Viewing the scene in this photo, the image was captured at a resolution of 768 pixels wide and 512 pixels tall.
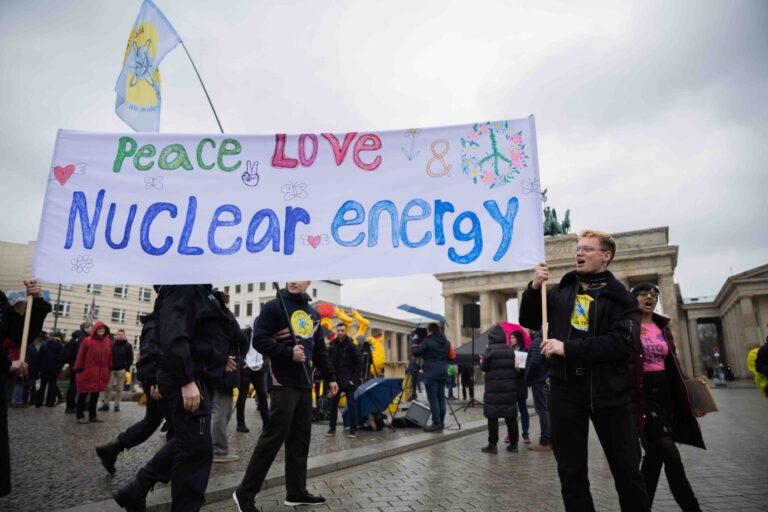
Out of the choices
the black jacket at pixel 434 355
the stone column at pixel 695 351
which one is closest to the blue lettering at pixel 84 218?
the black jacket at pixel 434 355

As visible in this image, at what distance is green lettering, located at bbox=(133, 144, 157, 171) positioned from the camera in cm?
429

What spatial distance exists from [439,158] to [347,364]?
6.10 meters

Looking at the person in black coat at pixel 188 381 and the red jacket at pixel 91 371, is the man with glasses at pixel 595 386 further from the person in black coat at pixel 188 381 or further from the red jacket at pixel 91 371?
the red jacket at pixel 91 371

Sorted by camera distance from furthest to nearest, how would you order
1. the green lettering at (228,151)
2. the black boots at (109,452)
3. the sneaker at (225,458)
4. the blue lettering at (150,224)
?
the sneaker at (225,458), the black boots at (109,452), the green lettering at (228,151), the blue lettering at (150,224)

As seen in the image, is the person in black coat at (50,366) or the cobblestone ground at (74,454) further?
the person in black coat at (50,366)

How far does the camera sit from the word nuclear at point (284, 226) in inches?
161

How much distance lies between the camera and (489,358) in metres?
8.50

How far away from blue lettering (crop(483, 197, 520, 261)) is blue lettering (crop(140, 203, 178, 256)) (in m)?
2.64

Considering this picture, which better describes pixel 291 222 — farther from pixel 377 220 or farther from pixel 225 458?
pixel 225 458

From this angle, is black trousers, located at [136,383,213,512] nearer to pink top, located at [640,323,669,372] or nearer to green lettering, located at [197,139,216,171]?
green lettering, located at [197,139,216,171]

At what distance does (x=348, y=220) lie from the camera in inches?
171

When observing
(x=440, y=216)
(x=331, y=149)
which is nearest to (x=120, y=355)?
(x=331, y=149)

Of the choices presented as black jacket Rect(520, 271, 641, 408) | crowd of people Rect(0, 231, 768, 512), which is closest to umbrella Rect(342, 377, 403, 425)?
crowd of people Rect(0, 231, 768, 512)

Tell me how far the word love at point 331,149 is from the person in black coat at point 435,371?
6355mm
